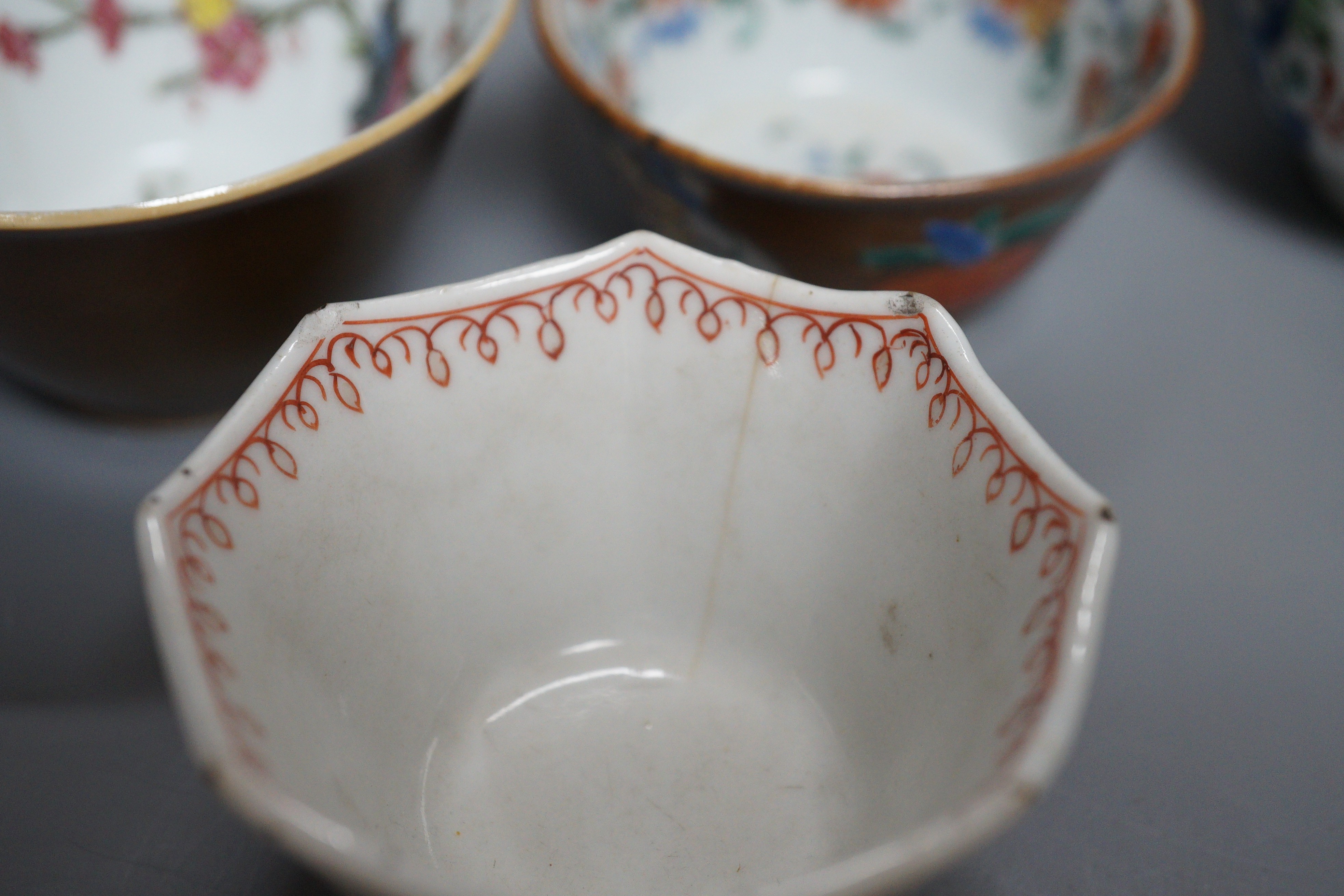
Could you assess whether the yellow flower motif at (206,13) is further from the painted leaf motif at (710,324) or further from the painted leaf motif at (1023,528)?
the painted leaf motif at (1023,528)

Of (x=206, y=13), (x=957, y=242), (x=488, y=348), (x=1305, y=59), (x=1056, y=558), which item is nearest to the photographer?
(x=1056, y=558)

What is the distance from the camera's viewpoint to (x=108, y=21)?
2.60 feet

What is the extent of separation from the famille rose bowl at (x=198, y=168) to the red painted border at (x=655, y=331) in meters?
0.12

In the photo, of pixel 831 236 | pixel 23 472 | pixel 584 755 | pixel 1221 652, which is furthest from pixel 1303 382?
pixel 23 472

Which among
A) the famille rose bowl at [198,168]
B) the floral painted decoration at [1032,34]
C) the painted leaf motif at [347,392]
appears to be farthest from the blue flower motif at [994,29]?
the painted leaf motif at [347,392]

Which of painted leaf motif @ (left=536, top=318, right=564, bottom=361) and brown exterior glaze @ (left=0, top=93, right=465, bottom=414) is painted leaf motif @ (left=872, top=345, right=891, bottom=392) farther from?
brown exterior glaze @ (left=0, top=93, right=465, bottom=414)

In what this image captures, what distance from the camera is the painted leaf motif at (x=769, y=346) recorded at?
0.47m

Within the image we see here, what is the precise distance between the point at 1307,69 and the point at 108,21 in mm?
809

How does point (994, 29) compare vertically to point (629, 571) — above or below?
above

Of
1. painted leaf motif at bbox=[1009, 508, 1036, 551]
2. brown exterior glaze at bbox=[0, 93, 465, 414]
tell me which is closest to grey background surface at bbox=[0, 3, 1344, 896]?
brown exterior glaze at bbox=[0, 93, 465, 414]

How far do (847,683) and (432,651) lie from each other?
7.2 inches

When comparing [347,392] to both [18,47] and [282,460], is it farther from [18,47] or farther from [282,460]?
[18,47]

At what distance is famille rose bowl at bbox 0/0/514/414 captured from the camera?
0.50 metres

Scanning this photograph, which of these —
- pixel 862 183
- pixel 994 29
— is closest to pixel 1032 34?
pixel 994 29
